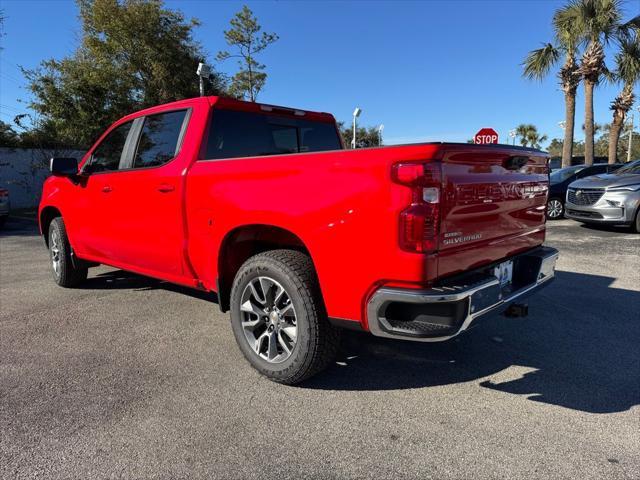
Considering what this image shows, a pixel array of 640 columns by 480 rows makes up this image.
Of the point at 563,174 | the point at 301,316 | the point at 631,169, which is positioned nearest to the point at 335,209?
the point at 301,316

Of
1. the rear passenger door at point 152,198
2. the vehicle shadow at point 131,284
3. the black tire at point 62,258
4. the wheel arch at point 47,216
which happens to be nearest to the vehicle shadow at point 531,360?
the rear passenger door at point 152,198

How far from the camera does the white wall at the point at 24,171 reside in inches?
672

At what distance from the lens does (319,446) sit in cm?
241

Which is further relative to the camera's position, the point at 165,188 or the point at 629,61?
the point at 629,61

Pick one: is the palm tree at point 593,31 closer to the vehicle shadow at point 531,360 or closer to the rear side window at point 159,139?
the vehicle shadow at point 531,360

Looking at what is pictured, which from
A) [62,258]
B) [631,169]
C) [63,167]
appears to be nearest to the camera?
[63,167]

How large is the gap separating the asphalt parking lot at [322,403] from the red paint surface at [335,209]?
639 millimetres

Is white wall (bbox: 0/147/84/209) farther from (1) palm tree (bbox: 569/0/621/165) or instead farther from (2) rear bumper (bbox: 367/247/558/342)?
(1) palm tree (bbox: 569/0/621/165)

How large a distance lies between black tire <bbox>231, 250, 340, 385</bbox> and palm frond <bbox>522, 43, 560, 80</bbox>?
20948mm

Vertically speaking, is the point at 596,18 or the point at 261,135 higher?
the point at 596,18

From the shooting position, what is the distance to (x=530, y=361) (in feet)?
11.3

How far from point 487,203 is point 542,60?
20.5 meters

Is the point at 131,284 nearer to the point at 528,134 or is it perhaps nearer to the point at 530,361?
the point at 530,361

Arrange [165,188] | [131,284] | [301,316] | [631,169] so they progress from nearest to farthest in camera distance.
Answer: [301,316] → [165,188] → [131,284] → [631,169]
